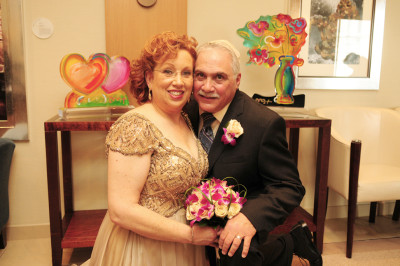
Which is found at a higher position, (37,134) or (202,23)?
(202,23)

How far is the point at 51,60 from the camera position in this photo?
2670mm

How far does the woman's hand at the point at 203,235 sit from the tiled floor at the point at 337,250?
1568 mm

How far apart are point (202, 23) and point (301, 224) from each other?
1.77 meters

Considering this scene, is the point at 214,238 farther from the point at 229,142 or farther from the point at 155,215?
the point at 229,142

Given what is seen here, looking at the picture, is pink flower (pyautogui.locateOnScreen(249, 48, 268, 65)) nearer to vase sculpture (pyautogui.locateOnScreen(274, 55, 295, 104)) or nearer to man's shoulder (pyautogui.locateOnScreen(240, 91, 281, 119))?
vase sculpture (pyautogui.locateOnScreen(274, 55, 295, 104))

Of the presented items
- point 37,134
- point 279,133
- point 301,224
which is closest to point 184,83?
point 279,133

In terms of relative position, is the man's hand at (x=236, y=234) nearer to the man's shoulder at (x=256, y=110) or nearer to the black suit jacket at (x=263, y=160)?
the black suit jacket at (x=263, y=160)

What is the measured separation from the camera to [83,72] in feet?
7.43

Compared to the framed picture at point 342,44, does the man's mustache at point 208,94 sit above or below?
below

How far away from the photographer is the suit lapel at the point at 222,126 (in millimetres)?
1692

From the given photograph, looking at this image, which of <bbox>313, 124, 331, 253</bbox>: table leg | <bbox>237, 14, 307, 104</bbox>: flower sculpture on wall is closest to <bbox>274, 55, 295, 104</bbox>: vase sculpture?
<bbox>237, 14, 307, 104</bbox>: flower sculpture on wall

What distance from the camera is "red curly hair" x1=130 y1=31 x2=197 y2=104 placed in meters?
1.48

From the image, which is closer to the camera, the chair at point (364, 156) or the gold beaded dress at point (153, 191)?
the gold beaded dress at point (153, 191)

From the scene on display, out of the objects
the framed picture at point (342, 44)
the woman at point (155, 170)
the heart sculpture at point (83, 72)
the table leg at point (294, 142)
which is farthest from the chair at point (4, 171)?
the framed picture at point (342, 44)
